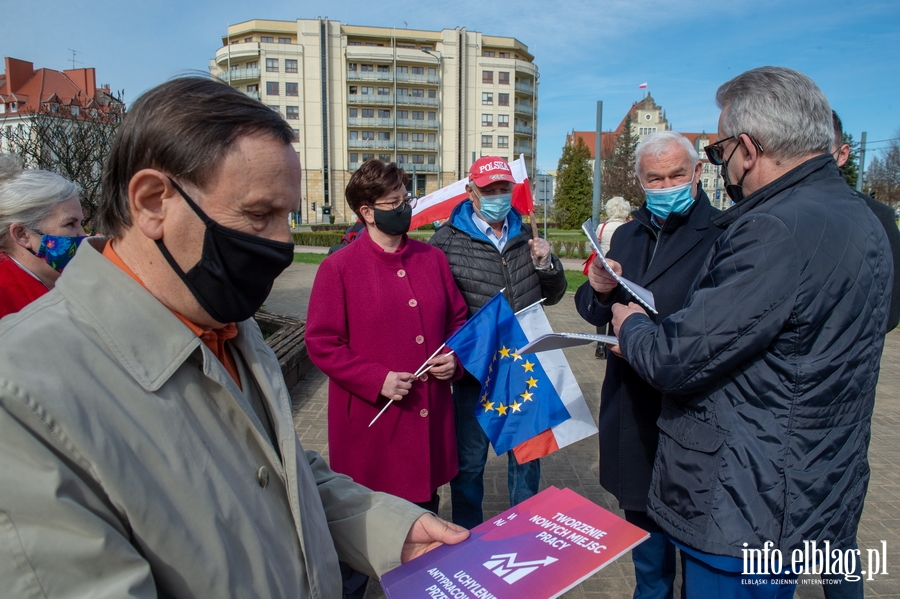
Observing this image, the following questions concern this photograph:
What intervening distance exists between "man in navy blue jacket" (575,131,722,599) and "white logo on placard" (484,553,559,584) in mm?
1448

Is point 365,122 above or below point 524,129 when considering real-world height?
below

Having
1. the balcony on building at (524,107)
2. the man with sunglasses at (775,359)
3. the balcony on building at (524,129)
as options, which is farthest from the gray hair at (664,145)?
the balcony on building at (524,107)

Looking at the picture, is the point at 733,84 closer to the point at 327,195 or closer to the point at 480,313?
the point at 480,313

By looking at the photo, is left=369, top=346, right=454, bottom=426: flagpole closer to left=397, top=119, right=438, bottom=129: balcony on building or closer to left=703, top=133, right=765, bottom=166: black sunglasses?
left=703, top=133, right=765, bottom=166: black sunglasses

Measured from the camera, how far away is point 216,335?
54.1 inches

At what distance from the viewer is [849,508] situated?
191cm

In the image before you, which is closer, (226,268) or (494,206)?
(226,268)

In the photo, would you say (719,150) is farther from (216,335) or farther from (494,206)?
(216,335)

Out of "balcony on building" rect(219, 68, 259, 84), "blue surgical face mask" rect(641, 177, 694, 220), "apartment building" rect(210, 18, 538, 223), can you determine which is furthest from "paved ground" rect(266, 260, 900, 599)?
"balcony on building" rect(219, 68, 259, 84)

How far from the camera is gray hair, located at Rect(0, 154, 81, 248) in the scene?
291cm

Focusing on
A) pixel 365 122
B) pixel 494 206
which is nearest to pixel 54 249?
pixel 494 206

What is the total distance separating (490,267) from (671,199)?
1.16m

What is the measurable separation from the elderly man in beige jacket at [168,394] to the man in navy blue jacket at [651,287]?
171cm

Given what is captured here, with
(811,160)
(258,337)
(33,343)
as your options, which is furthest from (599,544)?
(811,160)
